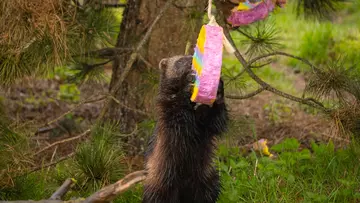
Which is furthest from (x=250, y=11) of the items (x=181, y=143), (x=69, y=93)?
(x=69, y=93)

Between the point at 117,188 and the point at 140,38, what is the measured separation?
7.88 ft

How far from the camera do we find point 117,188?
122 inches

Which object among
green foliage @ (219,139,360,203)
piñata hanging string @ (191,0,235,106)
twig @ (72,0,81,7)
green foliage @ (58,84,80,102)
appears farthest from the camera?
green foliage @ (58,84,80,102)

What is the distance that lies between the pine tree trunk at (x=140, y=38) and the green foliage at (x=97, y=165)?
96cm

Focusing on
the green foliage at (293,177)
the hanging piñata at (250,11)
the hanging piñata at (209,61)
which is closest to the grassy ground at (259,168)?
the green foliage at (293,177)

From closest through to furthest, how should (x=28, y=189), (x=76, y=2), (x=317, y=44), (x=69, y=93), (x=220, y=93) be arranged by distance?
(x=220, y=93), (x=28, y=189), (x=76, y=2), (x=69, y=93), (x=317, y=44)

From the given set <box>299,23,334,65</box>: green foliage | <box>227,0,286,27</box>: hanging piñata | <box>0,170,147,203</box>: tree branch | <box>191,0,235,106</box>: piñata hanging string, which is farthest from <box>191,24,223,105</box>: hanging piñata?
<box>299,23,334,65</box>: green foliage

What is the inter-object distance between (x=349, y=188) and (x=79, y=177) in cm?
180

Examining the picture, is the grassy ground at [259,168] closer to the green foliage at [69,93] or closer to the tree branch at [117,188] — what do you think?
the green foliage at [69,93]

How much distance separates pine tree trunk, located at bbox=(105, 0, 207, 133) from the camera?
526 cm

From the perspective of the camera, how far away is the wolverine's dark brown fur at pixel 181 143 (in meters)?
3.45

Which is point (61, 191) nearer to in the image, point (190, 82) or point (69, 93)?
point (190, 82)

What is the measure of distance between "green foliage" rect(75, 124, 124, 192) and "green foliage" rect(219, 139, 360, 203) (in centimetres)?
76

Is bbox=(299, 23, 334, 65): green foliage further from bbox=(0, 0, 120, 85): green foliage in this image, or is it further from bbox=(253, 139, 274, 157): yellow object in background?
bbox=(0, 0, 120, 85): green foliage
